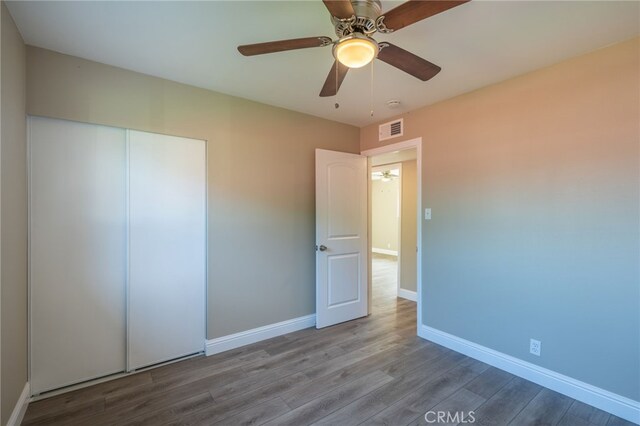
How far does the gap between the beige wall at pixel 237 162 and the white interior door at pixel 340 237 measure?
0.46 ft

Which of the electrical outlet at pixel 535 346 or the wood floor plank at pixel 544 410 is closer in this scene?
the wood floor plank at pixel 544 410

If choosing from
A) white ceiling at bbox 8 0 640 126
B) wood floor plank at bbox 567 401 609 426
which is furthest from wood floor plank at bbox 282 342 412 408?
white ceiling at bbox 8 0 640 126

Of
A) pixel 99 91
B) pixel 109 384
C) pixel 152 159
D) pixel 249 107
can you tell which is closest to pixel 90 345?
pixel 109 384

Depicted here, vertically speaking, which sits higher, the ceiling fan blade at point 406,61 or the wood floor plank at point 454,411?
the ceiling fan blade at point 406,61

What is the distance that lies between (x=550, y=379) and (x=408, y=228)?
2600 millimetres

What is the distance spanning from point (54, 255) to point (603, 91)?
4.13m

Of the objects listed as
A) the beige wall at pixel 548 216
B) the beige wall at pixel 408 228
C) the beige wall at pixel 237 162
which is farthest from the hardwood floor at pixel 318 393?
the beige wall at pixel 408 228

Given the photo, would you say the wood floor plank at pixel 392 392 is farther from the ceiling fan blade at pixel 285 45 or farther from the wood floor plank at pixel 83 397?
the ceiling fan blade at pixel 285 45

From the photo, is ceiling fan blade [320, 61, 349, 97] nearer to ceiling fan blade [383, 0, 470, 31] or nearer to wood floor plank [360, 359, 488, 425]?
ceiling fan blade [383, 0, 470, 31]

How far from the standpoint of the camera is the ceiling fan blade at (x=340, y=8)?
4.21ft

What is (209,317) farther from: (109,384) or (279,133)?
(279,133)

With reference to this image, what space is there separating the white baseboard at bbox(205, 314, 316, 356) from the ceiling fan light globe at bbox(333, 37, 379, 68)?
8.71 feet

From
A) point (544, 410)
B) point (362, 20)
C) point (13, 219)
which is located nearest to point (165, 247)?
point (13, 219)

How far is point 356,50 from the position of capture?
146 cm
